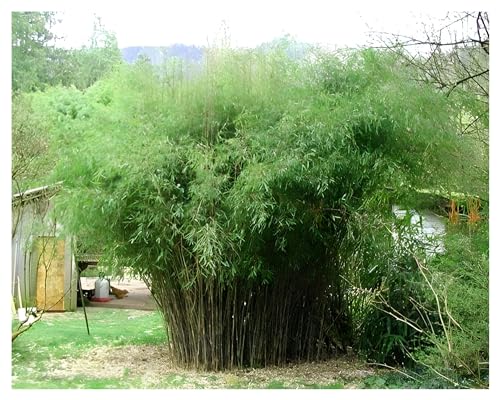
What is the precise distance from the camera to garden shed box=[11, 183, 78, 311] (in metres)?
4.08

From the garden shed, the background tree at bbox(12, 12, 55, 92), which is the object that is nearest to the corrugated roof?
the garden shed

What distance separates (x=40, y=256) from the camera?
167 inches

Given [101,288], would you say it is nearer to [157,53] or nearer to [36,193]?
[36,193]

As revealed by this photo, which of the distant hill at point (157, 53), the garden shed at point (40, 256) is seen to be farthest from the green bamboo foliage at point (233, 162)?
the garden shed at point (40, 256)

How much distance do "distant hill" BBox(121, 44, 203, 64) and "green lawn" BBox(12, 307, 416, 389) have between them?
1.29 m

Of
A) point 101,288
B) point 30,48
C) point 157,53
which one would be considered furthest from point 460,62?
point 101,288

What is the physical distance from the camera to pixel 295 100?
3854 mm

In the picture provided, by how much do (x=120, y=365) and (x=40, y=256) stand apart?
69 cm

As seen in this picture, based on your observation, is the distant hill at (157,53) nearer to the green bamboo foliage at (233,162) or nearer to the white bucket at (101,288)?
the green bamboo foliage at (233,162)

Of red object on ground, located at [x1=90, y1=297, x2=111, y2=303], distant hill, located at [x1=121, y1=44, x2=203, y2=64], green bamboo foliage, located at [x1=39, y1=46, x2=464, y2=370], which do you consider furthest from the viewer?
red object on ground, located at [x1=90, y1=297, x2=111, y2=303]

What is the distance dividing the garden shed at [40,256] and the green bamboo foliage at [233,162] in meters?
0.23

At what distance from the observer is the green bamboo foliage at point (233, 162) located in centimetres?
375

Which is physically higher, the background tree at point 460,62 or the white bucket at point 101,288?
the background tree at point 460,62

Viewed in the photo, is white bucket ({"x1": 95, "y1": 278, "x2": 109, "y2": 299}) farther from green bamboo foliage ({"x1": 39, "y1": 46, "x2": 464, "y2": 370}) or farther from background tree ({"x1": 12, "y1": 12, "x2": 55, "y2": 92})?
background tree ({"x1": 12, "y1": 12, "x2": 55, "y2": 92})
